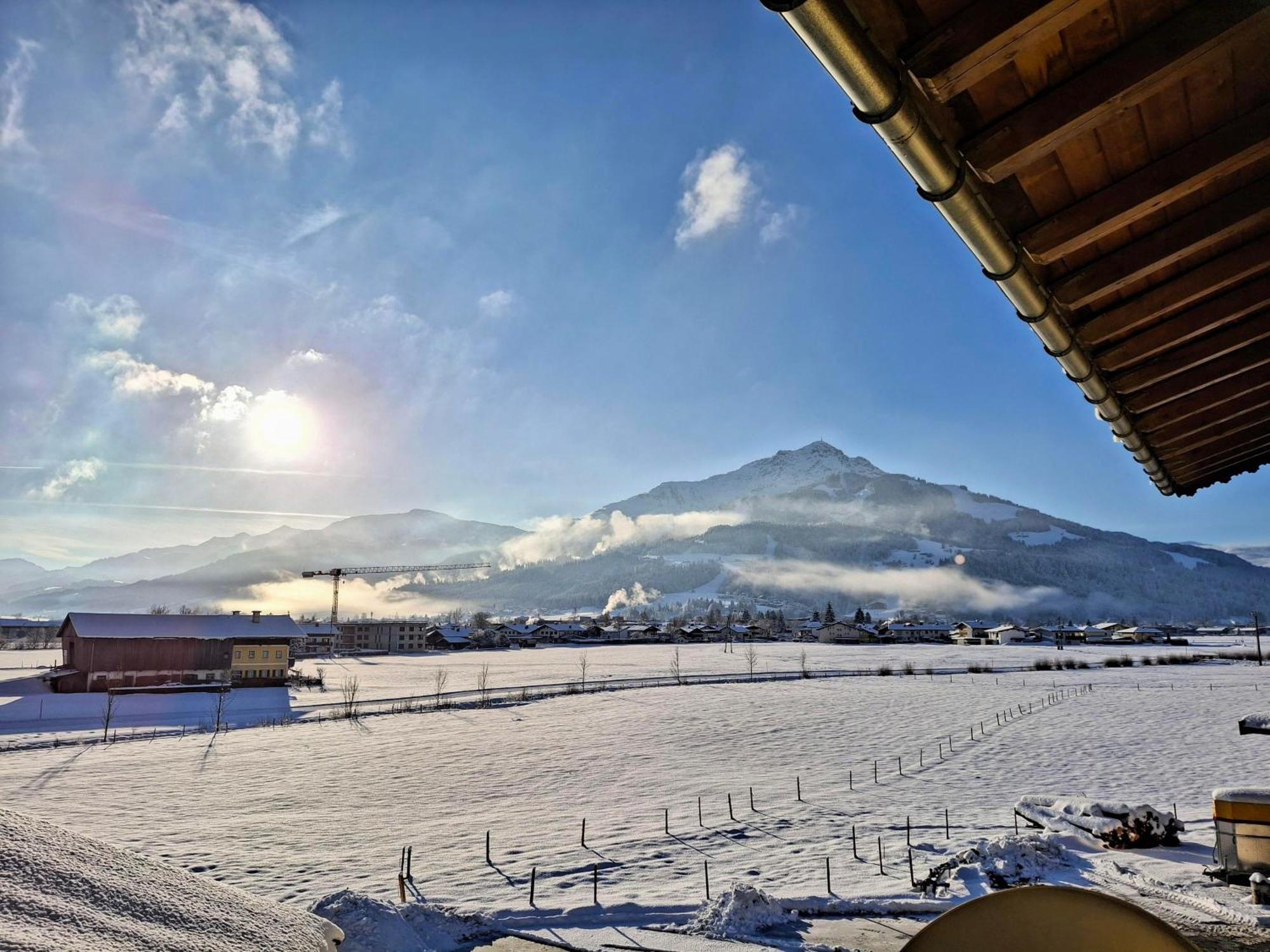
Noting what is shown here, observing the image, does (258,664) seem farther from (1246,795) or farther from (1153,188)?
(1153,188)

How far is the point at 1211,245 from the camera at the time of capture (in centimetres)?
429

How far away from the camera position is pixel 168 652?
6153 centimetres

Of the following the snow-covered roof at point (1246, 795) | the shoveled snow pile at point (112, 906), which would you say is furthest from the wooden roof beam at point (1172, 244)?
the snow-covered roof at point (1246, 795)

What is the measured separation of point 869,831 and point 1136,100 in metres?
22.3

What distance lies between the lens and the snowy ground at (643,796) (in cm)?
1612

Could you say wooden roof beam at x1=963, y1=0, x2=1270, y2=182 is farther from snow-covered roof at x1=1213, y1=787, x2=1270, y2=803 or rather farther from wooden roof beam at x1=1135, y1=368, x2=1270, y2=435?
snow-covered roof at x1=1213, y1=787, x2=1270, y2=803

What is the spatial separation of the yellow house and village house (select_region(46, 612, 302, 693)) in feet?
0.20

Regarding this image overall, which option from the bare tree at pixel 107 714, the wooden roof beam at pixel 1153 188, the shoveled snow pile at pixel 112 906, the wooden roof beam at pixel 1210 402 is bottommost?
the bare tree at pixel 107 714

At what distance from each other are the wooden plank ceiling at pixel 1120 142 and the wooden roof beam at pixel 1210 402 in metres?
1.02

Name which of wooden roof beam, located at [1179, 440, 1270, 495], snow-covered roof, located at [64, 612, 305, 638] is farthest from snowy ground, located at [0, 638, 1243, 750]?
wooden roof beam, located at [1179, 440, 1270, 495]

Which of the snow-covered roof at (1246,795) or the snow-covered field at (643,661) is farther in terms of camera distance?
the snow-covered field at (643,661)

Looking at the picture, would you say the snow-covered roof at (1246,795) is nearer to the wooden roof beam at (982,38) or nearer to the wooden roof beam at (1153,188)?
the wooden roof beam at (1153,188)

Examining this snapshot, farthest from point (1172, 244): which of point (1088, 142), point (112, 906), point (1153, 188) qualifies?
point (112, 906)

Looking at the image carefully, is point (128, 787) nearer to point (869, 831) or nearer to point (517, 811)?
point (517, 811)
